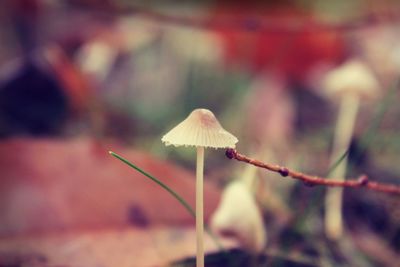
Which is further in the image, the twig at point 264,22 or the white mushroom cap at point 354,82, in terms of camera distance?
the twig at point 264,22

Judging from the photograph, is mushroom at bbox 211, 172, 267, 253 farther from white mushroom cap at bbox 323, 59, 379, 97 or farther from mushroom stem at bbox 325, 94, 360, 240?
white mushroom cap at bbox 323, 59, 379, 97

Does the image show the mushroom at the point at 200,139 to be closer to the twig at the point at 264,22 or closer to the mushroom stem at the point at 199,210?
the mushroom stem at the point at 199,210

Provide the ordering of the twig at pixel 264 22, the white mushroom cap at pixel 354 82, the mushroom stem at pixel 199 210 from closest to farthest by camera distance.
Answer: the mushroom stem at pixel 199 210, the white mushroom cap at pixel 354 82, the twig at pixel 264 22

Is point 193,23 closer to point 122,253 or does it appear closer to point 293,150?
point 293,150

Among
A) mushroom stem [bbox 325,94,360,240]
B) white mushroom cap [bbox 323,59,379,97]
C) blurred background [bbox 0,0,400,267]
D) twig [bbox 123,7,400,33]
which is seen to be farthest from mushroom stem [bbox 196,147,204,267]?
twig [bbox 123,7,400,33]

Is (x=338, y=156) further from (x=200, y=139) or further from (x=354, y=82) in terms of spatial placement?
(x=200, y=139)

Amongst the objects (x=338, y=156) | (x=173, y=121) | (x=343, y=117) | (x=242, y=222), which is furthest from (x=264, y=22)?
(x=242, y=222)

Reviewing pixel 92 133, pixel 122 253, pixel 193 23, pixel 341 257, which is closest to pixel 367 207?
pixel 341 257

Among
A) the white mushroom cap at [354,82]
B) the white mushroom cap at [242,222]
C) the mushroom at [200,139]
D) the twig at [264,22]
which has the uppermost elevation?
the twig at [264,22]

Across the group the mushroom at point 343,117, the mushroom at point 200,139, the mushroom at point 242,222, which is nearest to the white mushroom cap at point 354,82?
the mushroom at point 343,117

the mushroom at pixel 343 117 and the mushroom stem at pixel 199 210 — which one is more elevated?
the mushroom at pixel 343 117
